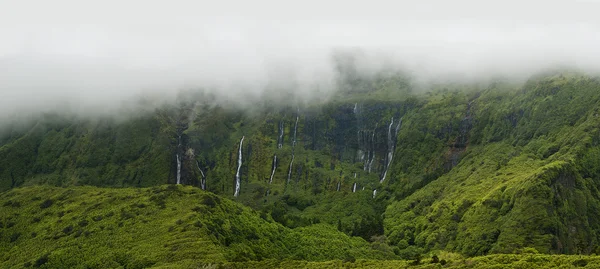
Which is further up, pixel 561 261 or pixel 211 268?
pixel 561 261

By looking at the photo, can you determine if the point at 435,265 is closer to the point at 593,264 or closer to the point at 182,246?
the point at 593,264

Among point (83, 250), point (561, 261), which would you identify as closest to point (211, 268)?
point (83, 250)

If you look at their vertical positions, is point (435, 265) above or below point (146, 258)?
above

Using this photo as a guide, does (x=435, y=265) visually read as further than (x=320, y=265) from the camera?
No

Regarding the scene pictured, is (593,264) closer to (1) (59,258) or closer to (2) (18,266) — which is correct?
(1) (59,258)

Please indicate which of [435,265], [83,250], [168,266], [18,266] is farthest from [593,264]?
[18,266]

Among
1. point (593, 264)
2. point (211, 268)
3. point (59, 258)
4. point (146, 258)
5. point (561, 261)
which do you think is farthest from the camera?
point (59, 258)

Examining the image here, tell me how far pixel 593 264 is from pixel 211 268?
10472 cm

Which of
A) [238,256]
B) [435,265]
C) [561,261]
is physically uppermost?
[561,261]

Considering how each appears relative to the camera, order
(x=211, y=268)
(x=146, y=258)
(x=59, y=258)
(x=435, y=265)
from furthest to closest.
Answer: (x=59, y=258) < (x=146, y=258) < (x=211, y=268) < (x=435, y=265)

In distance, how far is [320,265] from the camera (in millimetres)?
162500

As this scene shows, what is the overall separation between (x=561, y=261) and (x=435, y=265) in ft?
102

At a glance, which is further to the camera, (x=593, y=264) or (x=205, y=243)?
(x=205, y=243)

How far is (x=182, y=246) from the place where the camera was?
603 ft
